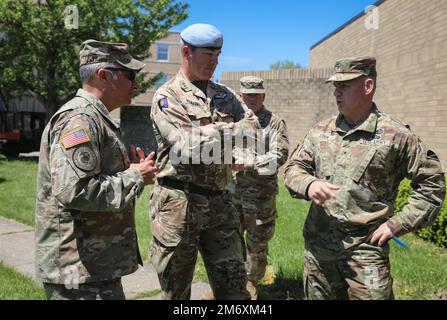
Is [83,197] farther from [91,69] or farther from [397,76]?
[397,76]

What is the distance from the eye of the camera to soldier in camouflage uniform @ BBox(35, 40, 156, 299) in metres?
2.15

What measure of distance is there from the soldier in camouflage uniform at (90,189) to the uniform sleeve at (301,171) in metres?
0.95

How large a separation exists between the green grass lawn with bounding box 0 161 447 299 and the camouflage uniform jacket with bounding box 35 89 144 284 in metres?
2.22

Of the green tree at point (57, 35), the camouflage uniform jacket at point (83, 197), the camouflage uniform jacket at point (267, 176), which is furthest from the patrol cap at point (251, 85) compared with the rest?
the green tree at point (57, 35)

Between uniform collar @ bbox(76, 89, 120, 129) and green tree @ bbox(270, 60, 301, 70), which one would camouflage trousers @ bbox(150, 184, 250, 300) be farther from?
green tree @ bbox(270, 60, 301, 70)

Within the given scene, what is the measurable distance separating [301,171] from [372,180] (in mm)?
465

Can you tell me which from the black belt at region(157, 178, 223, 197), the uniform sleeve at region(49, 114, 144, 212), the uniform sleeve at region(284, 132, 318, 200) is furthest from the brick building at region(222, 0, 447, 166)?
the uniform sleeve at region(49, 114, 144, 212)

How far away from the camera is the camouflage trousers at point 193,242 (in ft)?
9.44

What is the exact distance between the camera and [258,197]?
176 inches

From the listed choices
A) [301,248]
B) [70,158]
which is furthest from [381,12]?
[70,158]

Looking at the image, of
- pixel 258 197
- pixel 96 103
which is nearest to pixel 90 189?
pixel 96 103

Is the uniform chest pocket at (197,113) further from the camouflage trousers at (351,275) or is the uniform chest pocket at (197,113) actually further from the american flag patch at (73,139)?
the camouflage trousers at (351,275)

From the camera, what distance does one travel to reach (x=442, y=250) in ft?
20.0
